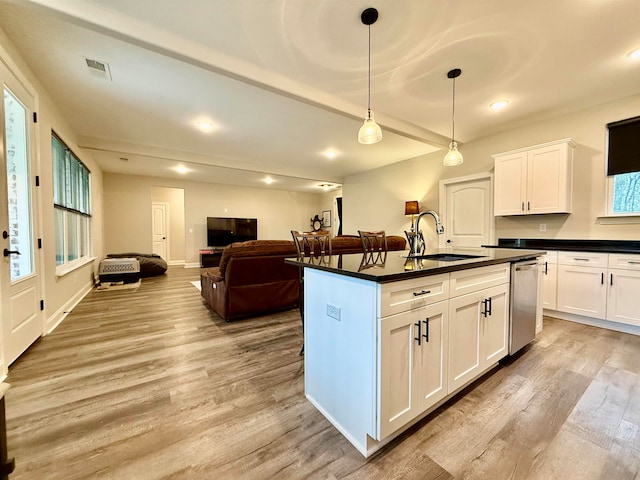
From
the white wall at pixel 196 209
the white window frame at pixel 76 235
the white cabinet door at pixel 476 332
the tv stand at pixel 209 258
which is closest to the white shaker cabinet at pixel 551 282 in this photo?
the white cabinet door at pixel 476 332

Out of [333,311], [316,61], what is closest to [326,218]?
[316,61]

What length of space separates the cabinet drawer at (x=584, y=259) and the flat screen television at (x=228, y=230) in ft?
24.8

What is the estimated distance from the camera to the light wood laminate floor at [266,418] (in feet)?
4.07

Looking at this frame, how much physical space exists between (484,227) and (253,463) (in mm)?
4766

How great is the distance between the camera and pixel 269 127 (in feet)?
13.5

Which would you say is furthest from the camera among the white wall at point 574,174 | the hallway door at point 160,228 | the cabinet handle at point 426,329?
the hallway door at point 160,228

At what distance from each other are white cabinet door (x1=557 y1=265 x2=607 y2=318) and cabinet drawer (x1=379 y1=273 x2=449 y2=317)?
112 inches

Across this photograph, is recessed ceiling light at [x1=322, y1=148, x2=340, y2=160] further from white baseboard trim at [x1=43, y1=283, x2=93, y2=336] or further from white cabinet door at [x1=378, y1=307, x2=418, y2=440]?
white baseboard trim at [x1=43, y1=283, x2=93, y2=336]

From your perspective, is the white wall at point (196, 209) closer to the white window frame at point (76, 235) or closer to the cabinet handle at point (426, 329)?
the white window frame at point (76, 235)

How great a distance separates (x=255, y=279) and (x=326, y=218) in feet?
22.3

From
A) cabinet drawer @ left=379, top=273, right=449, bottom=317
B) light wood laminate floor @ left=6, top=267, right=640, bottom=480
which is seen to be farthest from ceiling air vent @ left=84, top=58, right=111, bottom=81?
cabinet drawer @ left=379, top=273, right=449, bottom=317

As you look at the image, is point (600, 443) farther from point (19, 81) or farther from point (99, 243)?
point (99, 243)

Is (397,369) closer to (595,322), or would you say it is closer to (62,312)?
(595,322)

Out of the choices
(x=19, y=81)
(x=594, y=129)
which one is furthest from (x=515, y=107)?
(x=19, y=81)
